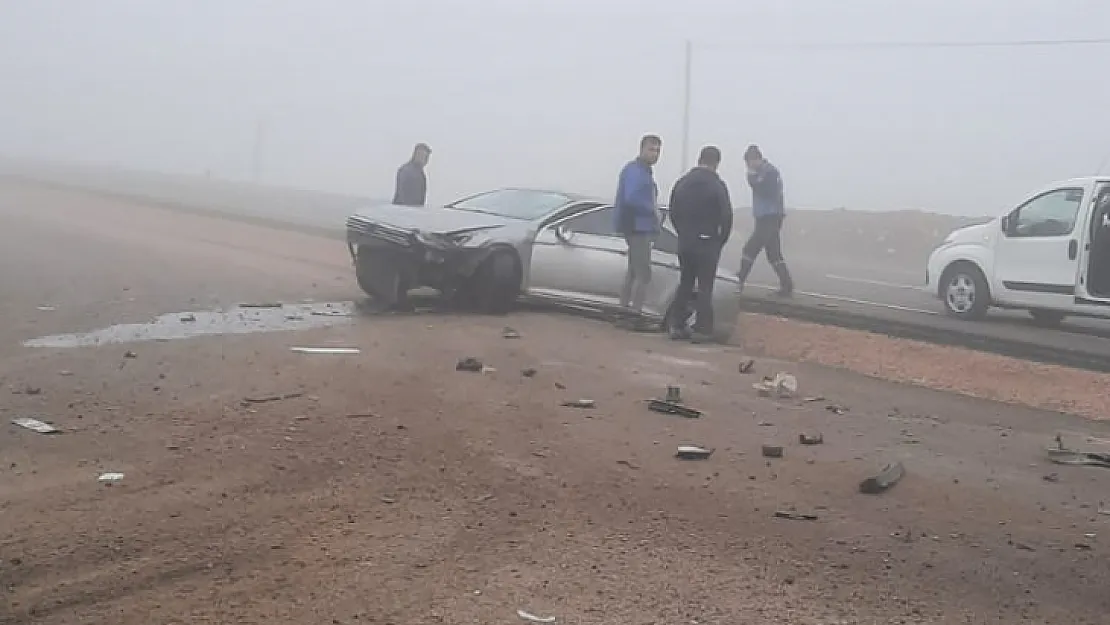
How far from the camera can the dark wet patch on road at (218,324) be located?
966cm

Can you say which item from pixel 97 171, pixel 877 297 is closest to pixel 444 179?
pixel 97 171

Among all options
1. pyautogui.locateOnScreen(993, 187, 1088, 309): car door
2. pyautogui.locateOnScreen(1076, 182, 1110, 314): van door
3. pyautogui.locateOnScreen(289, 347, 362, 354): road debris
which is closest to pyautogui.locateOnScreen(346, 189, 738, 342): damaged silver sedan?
pyautogui.locateOnScreen(289, 347, 362, 354): road debris

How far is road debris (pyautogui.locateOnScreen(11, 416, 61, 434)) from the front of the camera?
21.7 feet

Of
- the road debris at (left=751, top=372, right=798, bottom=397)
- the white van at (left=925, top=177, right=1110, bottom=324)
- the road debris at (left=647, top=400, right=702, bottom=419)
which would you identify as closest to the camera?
the road debris at (left=647, top=400, right=702, bottom=419)

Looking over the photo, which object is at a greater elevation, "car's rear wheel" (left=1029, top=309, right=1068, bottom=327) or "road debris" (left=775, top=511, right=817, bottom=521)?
"car's rear wheel" (left=1029, top=309, right=1068, bottom=327)

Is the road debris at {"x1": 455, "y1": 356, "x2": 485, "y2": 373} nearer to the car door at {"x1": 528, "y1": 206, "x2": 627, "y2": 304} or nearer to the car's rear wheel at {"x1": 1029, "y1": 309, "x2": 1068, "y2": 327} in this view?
the car door at {"x1": 528, "y1": 206, "x2": 627, "y2": 304}

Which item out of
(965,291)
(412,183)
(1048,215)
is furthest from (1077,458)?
(412,183)

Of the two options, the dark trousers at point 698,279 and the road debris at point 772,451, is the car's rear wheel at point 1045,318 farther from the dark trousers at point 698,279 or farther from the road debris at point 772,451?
the road debris at point 772,451

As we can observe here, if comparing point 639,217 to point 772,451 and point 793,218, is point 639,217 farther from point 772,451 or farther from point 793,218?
point 793,218

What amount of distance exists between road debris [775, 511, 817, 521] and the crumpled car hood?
6176 millimetres

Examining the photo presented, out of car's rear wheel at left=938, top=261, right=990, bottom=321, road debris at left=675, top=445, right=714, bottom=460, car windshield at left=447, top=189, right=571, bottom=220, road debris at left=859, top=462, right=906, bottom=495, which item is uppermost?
car windshield at left=447, top=189, right=571, bottom=220

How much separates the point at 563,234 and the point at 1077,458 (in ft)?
19.3

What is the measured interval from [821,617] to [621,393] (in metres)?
3.97

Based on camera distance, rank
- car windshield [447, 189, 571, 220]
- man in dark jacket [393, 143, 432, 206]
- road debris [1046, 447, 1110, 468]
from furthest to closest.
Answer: man in dark jacket [393, 143, 432, 206] → car windshield [447, 189, 571, 220] → road debris [1046, 447, 1110, 468]
